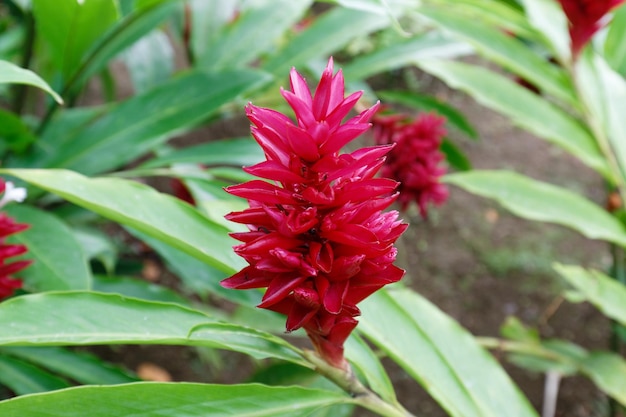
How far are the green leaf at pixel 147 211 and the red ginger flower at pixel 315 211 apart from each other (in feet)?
0.57

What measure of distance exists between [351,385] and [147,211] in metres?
0.34

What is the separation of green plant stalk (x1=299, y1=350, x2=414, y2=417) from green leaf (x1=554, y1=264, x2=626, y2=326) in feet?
1.90

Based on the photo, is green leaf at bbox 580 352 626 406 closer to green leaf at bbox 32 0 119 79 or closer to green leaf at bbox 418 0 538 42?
green leaf at bbox 418 0 538 42

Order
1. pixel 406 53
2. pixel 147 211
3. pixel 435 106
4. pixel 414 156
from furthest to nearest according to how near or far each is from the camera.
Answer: pixel 435 106 → pixel 406 53 → pixel 414 156 → pixel 147 211

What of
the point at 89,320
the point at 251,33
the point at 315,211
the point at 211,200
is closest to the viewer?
the point at 315,211

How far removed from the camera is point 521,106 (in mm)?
1576

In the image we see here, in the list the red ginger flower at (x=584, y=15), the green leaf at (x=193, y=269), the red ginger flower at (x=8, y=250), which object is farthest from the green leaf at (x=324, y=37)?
the red ginger flower at (x=8, y=250)

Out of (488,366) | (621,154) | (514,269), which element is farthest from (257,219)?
(514,269)

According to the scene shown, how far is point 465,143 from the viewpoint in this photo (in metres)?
3.17

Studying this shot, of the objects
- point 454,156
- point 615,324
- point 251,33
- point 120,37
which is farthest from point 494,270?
point 120,37

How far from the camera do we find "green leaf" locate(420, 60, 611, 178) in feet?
4.90

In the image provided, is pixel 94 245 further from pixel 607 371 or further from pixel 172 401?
pixel 607 371

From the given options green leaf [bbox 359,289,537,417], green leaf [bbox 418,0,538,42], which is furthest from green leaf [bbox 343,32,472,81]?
green leaf [bbox 359,289,537,417]

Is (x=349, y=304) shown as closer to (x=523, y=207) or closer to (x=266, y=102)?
(x=523, y=207)
